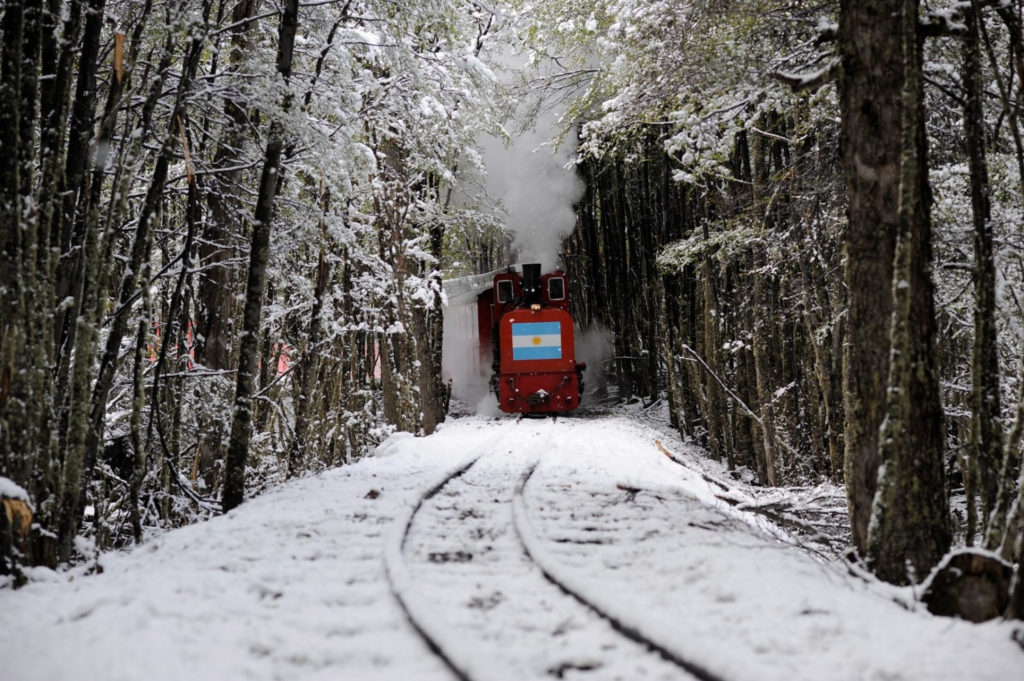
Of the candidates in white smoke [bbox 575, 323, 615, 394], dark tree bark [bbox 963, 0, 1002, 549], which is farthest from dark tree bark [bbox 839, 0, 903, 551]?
white smoke [bbox 575, 323, 615, 394]

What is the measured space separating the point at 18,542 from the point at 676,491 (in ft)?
16.3

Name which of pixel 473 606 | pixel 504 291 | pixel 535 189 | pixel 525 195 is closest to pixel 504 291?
pixel 504 291

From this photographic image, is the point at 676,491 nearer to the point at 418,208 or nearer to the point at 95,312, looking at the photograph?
the point at 95,312

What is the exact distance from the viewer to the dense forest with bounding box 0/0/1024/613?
344 centimetres

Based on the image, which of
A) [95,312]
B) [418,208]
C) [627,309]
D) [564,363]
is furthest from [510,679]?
[627,309]

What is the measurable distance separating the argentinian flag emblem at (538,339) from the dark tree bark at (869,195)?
1127cm

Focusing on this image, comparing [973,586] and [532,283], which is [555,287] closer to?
[532,283]

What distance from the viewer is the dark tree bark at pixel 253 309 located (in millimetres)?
5859

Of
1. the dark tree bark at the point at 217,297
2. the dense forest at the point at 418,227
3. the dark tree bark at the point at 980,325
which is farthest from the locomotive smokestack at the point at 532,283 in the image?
the dark tree bark at the point at 980,325

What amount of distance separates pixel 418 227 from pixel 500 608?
37.1 feet

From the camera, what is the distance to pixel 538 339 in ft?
49.7

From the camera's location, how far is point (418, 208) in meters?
13.0

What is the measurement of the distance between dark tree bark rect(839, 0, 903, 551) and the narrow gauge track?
2.08 meters

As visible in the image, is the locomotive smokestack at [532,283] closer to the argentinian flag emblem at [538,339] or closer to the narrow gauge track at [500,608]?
the argentinian flag emblem at [538,339]
